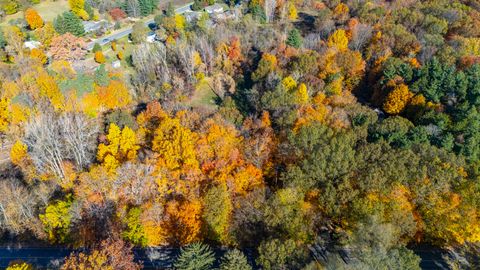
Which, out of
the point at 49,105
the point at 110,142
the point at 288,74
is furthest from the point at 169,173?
the point at 288,74

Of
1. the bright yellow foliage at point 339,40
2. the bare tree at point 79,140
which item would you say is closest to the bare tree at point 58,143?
the bare tree at point 79,140

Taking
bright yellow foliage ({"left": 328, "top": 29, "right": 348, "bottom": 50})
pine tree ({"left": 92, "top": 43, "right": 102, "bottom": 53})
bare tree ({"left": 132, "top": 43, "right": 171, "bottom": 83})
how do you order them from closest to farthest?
bare tree ({"left": 132, "top": 43, "right": 171, "bottom": 83})
pine tree ({"left": 92, "top": 43, "right": 102, "bottom": 53})
bright yellow foliage ({"left": 328, "top": 29, "right": 348, "bottom": 50})

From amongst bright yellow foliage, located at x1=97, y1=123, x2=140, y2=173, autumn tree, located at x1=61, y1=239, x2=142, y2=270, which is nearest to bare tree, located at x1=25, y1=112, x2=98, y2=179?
bright yellow foliage, located at x1=97, y1=123, x2=140, y2=173

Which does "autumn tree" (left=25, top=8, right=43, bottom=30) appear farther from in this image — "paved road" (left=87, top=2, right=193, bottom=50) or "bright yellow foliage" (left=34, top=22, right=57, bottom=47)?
"paved road" (left=87, top=2, right=193, bottom=50)

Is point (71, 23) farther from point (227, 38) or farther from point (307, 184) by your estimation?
point (307, 184)

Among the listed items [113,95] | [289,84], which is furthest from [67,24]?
[289,84]

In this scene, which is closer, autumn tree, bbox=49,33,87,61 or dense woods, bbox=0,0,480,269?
dense woods, bbox=0,0,480,269
